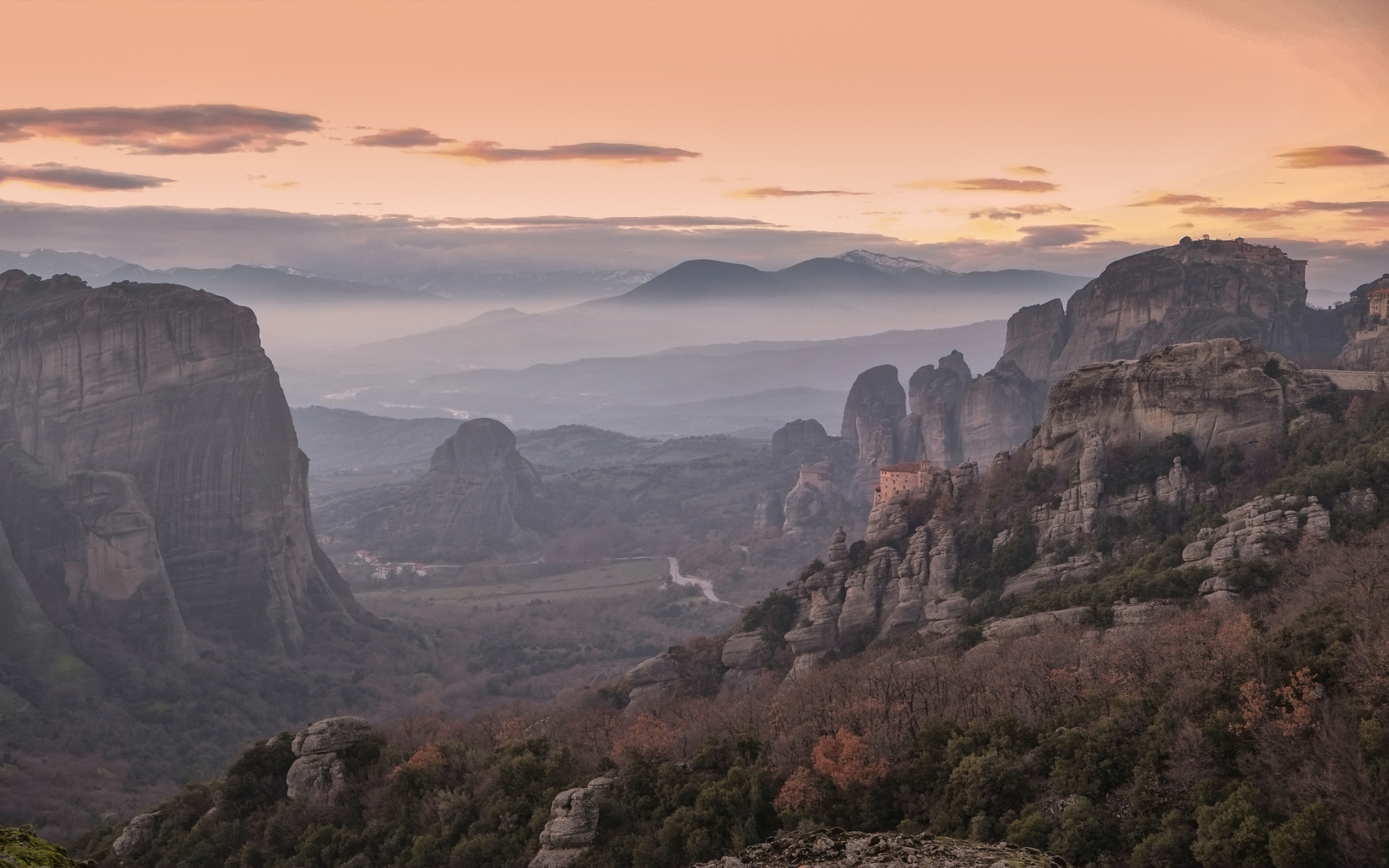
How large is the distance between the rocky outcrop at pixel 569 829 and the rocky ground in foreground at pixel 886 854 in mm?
13143

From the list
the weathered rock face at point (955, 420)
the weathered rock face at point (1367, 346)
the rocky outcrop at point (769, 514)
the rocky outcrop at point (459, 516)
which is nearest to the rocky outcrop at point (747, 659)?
the weathered rock face at point (1367, 346)

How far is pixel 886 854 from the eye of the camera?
93.4ft

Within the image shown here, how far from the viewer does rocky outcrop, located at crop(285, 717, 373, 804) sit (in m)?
54.1

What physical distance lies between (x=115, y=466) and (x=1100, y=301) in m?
112

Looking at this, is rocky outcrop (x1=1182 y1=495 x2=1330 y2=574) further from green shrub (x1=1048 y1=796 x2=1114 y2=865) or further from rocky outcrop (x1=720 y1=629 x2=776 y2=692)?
rocky outcrop (x1=720 y1=629 x2=776 y2=692)

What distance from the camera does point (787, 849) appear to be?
101ft

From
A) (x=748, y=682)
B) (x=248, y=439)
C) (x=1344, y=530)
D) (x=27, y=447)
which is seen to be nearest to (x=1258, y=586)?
(x=1344, y=530)

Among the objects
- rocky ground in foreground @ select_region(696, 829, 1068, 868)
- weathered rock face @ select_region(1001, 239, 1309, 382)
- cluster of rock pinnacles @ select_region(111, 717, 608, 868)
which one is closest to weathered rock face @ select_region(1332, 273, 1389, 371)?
weathered rock face @ select_region(1001, 239, 1309, 382)

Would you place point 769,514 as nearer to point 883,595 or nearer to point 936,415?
point 936,415

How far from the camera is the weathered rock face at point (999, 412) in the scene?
162 metres

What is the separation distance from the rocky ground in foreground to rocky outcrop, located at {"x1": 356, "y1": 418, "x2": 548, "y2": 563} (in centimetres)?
15270

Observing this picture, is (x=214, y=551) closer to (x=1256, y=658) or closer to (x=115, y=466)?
(x=115, y=466)

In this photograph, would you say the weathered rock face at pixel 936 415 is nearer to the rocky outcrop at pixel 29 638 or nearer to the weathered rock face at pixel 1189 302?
the weathered rock face at pixel 1189 302

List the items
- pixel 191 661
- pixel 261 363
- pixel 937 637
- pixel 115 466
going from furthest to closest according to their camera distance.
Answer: pixel 261 363 → pixel 115 466 → pixel 191 661 → pixel 937 637
